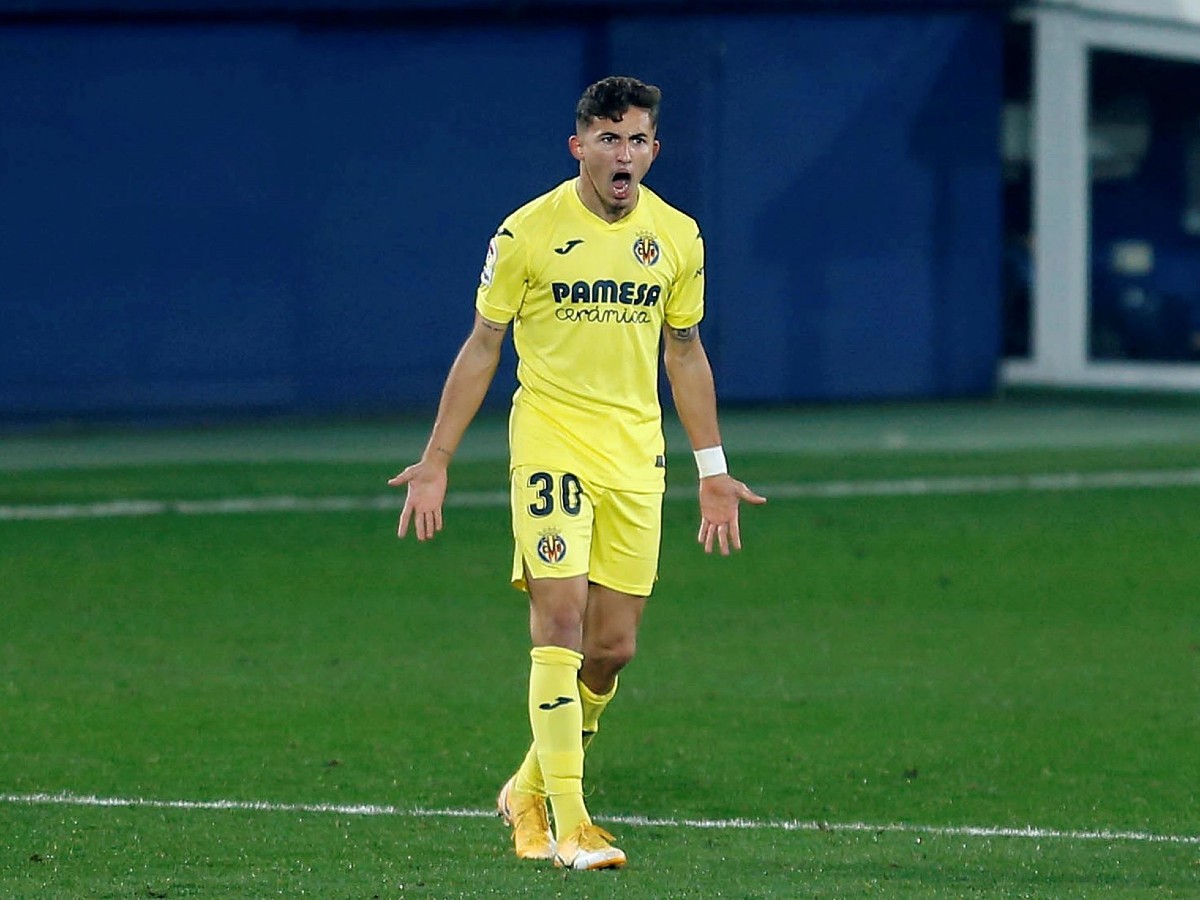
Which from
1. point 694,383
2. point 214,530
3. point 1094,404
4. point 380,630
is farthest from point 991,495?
point 694,383

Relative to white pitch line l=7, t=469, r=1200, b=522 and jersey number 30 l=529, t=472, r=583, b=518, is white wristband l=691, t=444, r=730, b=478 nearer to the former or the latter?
jersey number 30 l=529, t=472, r=583, b=518

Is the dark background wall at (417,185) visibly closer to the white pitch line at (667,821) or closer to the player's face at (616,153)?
the white pitch line at (667,821)

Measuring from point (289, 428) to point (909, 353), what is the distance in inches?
239

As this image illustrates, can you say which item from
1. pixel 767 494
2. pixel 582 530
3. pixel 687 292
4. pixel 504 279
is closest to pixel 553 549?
pixel 582 530

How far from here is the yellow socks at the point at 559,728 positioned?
6609mm

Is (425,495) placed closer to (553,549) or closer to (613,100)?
(553,549)

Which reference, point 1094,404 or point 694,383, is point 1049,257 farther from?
point 694,383

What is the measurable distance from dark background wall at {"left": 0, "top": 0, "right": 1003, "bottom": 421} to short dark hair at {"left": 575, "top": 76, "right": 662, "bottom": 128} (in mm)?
14406

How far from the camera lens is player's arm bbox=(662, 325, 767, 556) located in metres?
7.10

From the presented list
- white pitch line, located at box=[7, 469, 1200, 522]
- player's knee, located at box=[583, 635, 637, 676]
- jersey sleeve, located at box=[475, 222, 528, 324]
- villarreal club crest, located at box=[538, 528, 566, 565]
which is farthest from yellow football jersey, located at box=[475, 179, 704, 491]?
white pitch line, located at box=[7, 469, 1200, 522]

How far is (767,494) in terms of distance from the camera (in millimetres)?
15766

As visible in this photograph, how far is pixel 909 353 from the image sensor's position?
2280 centimetres

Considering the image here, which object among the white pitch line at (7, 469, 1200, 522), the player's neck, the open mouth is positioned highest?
the open mouth

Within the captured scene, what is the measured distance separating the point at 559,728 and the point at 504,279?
1268 mm
